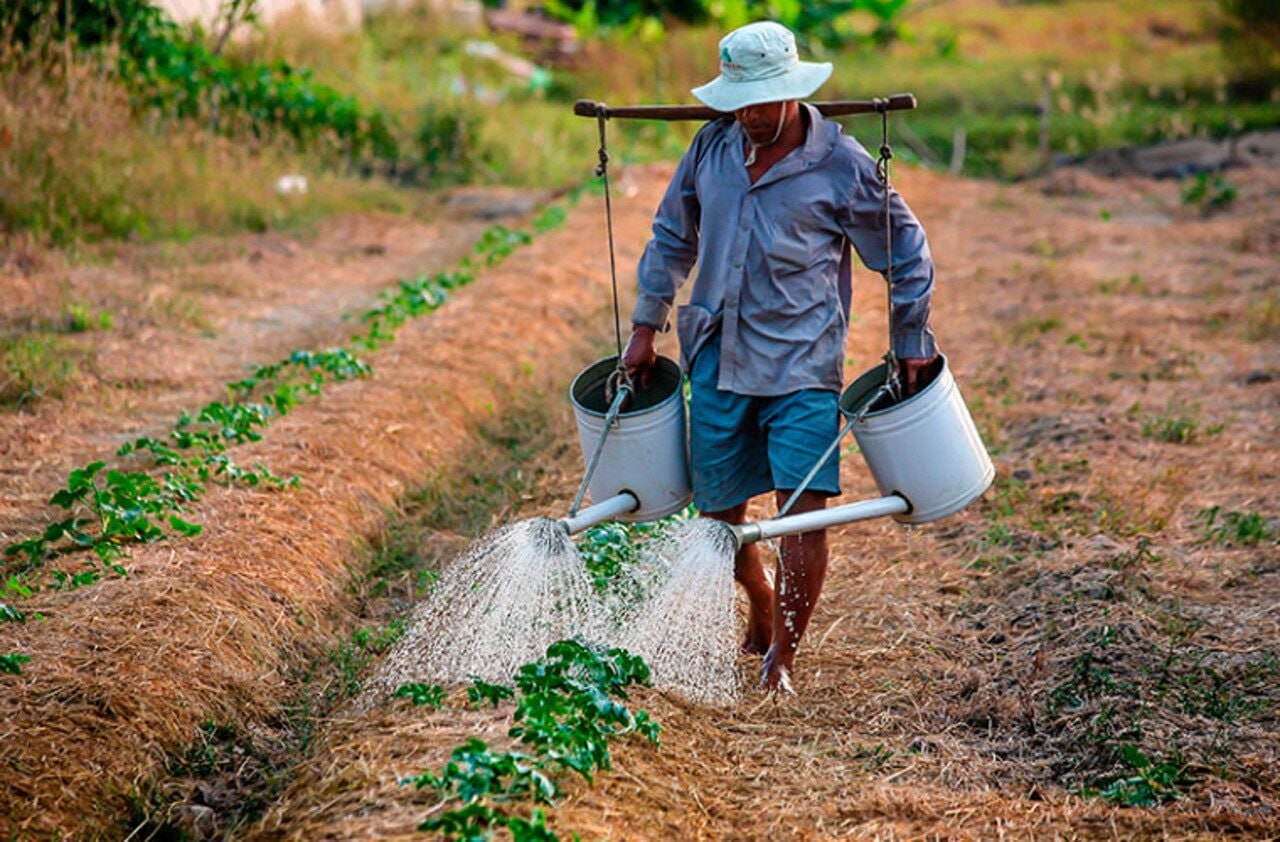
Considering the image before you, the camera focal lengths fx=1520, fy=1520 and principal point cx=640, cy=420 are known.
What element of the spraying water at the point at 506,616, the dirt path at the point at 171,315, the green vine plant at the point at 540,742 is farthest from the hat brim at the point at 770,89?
the dirt path at the point at 171,315

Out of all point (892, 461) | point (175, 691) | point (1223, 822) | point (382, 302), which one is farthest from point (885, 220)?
point (382, 302)

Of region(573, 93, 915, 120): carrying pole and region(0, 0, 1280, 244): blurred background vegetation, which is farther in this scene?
region(0, 0, 1280, 244): blurred background vegetation

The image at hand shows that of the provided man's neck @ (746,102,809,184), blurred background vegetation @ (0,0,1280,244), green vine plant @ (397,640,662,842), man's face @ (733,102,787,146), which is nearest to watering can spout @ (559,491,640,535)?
green vine plant @ (397,640,662,842)

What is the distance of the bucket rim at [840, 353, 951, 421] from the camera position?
12.7 feet

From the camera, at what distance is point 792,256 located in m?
3.87

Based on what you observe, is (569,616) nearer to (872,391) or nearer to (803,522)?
(803,522)

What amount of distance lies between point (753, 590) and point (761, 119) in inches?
52.6

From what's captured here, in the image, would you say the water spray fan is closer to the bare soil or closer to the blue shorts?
the blue shorts

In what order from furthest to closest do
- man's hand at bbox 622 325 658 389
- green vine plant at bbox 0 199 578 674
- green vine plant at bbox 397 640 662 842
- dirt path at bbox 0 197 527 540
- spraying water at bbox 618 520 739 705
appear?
dirt path at bbox 0 197 527 540 < green vine plant at bbox 0 199 578 674 < man's hand at bbox 622 325 658 389 < spraying water at bbox 618 520 739 705 < green vine plant at bbox 397 640 662 842

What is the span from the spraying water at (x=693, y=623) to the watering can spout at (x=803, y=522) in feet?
0.17

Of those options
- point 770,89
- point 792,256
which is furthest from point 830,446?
point 770,89

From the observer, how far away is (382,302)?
9.00 meters

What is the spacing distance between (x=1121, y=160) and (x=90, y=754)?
1409cm

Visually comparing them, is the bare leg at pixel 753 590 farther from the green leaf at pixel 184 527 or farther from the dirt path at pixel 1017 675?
the green leaf at pixel 184 527
